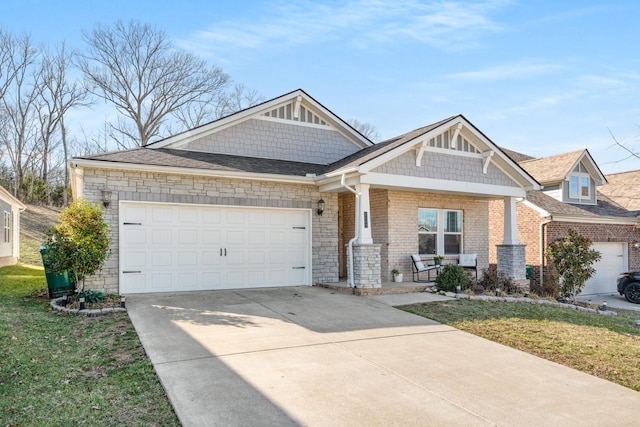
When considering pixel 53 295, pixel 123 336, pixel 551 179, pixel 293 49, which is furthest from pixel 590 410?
pixel 551 179

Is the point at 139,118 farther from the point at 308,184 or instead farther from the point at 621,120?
the point at 621,120

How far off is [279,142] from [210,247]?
419cm

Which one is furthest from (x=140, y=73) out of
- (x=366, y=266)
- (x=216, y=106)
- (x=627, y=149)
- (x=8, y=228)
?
(x=627, y=149)

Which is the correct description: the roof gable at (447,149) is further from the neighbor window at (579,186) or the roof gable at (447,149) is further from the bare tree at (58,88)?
the bare tree at (58,88)

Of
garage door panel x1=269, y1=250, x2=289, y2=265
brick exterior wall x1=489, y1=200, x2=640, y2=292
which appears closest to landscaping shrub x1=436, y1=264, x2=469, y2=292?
garage door panel x1=269, y1=250, x2=289, y2=265

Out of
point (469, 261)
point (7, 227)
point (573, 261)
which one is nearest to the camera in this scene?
point (469, 261)

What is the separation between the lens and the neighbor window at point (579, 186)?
60.3 feet

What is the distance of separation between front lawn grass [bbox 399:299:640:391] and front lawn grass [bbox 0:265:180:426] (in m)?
5.42

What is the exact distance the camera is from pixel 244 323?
7.79m

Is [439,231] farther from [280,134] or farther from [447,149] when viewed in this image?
[280,134]

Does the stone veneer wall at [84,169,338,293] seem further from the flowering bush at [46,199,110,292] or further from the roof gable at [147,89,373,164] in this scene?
the roof gable at [147,89,373,164]

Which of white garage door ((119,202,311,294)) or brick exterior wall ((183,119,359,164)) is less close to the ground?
brick exterior wall ((183,119,359,164))

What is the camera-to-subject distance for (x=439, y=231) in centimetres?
1415

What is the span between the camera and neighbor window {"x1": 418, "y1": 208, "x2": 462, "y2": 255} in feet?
A: 45.6
